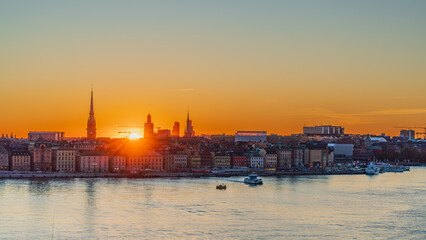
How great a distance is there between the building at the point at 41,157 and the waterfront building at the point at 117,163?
4580 millimetres

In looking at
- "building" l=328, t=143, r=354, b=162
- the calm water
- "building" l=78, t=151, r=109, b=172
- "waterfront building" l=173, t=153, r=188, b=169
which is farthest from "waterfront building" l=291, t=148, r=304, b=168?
the calm water

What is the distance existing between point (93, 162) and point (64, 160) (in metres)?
2.19

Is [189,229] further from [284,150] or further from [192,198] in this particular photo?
[284,150]

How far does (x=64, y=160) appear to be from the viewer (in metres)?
58.3

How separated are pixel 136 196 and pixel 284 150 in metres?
40.2

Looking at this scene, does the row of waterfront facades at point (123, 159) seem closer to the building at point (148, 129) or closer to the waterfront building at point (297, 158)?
the waterfront building at point (297, 158)

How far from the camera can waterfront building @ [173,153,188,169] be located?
2527 inches

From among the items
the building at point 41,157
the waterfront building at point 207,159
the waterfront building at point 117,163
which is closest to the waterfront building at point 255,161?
the waterfront building at point 207,159

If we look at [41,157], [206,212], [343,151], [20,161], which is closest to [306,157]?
[343,151]

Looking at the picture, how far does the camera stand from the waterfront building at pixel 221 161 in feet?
219

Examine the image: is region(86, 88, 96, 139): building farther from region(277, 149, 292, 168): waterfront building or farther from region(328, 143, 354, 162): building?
region(277, 149, 292, 168): waterfront building

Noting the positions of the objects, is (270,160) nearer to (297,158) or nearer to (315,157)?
(297,158)

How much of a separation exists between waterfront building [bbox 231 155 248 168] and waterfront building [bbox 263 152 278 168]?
7.24 feet

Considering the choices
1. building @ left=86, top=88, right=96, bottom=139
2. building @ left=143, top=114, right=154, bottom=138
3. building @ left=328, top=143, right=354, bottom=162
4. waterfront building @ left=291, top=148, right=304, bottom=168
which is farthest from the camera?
building @ left=86, top=88, right=96, bottom=139
